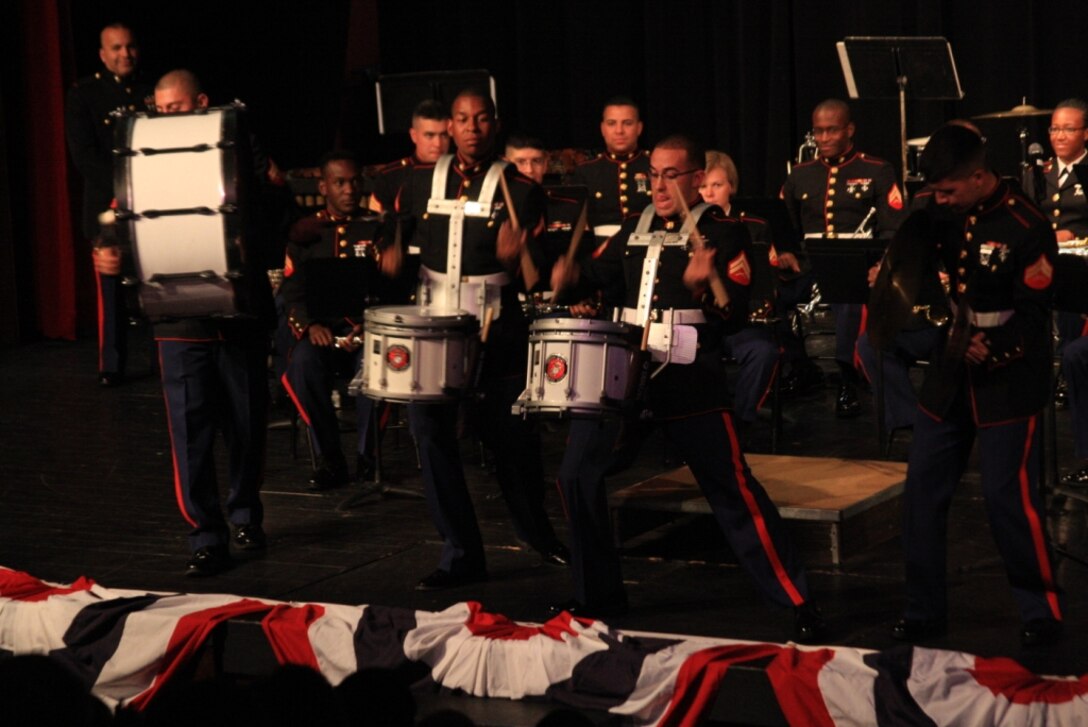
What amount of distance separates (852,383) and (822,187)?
1.29m

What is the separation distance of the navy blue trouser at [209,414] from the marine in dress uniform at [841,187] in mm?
3880

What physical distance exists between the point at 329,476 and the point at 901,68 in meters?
4.97

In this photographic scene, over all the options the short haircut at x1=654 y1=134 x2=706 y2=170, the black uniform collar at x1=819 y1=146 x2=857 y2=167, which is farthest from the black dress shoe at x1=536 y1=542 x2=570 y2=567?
the black uniform collar at x1=819 y1=146 x2=857 y2=167

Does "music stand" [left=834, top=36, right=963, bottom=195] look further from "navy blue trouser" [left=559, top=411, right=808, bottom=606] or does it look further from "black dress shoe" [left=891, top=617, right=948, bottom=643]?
"black dress shoe" [left=891, top=617, right=948, bottom=643]

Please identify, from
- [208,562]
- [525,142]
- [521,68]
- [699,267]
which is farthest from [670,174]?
[521,68]

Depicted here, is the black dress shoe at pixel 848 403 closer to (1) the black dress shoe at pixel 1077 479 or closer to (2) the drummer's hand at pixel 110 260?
(1) the black dress shoe at pixel 1077 479

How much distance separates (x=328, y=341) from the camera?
24.8 ft

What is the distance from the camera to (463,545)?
5.66 m

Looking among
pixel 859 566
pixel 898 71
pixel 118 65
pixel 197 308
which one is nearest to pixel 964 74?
pixel 898 71

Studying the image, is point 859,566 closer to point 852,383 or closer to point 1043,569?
point 1043,569

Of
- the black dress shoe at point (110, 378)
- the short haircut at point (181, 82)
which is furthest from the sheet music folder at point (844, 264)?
the black dress shoe at point (110, 378)

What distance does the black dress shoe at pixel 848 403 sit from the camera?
28.2 feet

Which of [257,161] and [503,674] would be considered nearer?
[503,674]

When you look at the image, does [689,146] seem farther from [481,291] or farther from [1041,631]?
[1041,631]
